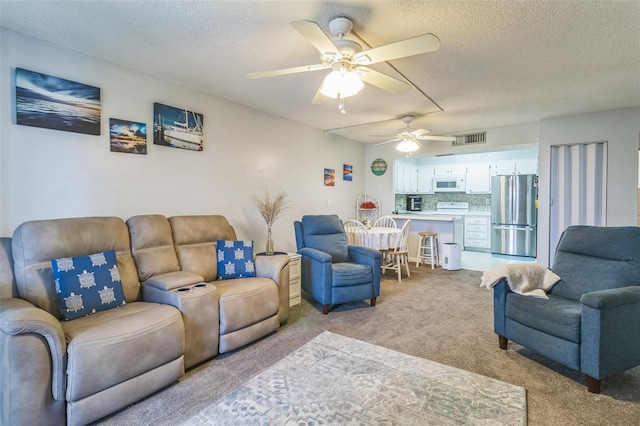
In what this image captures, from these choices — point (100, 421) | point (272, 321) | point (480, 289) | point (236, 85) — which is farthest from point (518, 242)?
point (100, 421)

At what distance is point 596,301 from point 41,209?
3922 millimetres

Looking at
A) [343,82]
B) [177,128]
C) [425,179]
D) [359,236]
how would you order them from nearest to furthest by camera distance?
[343,82] → [177,128] → [359,236] → [425,179]

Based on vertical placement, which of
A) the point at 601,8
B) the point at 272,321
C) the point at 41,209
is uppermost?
the point at 601,8

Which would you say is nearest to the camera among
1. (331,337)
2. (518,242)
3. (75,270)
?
(75,270)

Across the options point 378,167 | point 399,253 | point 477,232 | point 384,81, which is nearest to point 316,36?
point 384,81

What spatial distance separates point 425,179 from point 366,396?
6.79 meters

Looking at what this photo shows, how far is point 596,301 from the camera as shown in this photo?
190cm

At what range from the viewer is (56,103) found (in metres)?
2.39

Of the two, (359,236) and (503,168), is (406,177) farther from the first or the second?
(359,236)

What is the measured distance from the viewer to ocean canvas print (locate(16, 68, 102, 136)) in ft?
7.36

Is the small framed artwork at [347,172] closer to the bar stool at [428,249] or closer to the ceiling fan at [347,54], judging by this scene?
the bar stool at [428,249]

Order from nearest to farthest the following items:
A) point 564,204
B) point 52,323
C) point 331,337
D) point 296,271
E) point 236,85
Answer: point 52,323 < point 331,337 < point 236,85 < point 296,271 < point 564,204

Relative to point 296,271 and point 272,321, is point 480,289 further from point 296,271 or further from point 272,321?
point 272,321

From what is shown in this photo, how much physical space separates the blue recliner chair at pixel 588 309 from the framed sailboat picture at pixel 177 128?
3320 millimetres
